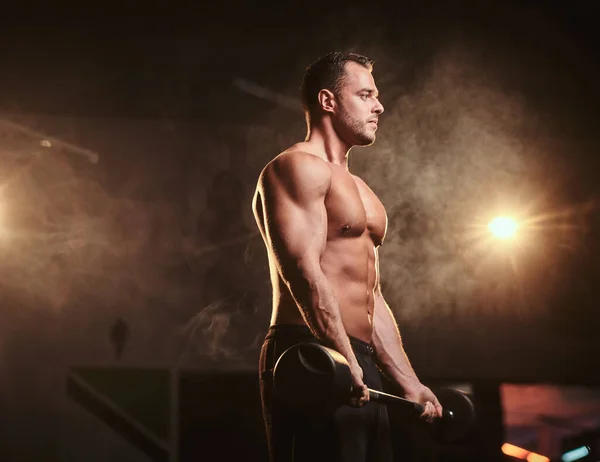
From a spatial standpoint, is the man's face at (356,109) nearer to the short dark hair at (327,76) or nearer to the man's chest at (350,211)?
the short dark hair at (327,76)

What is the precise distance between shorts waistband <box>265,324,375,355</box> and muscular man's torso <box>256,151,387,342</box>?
15mm

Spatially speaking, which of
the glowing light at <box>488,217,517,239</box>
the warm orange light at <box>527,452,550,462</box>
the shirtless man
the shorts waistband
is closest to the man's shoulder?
the shirtless man

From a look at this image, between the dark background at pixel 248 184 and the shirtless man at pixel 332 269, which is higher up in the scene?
the dark background at pixel 248 184

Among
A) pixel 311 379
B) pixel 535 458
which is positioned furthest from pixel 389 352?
pixel 535 458

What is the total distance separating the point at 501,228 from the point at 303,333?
2.48 metres

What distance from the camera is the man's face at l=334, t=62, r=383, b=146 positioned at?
245 cm

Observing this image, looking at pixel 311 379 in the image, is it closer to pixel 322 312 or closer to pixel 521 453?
pixel 322 312

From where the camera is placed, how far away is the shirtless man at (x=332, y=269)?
2.03 m

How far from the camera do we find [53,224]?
14.2 ft

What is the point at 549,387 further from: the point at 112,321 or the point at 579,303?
the point at 112,321

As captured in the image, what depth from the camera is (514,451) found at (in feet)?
12.7

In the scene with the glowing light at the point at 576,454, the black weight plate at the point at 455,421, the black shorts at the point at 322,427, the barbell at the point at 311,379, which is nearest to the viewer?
the barbell at the point at 311,379

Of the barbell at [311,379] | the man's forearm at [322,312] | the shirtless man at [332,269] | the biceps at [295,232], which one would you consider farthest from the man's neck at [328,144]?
the barbell at [311,379]

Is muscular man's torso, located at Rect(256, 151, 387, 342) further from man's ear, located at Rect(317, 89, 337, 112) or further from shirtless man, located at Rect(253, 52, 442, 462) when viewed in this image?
man's ear, located at Rect(317, 89, 337, 112)
